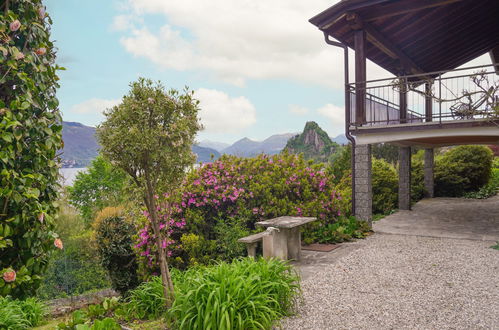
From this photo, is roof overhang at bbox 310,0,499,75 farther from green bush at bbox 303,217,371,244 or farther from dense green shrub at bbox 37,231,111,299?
dense green shrub at bbox 37,231,111,299

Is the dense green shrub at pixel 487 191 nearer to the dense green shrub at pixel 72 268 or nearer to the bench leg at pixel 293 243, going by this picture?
the bench leg at pixel 293 243

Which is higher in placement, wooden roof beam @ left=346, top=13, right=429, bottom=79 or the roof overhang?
the roof overhang

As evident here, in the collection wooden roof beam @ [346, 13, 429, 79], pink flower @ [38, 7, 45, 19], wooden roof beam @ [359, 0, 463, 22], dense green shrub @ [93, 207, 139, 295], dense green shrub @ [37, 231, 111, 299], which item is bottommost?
dense green shrub @ [37, 231, 111, 299]

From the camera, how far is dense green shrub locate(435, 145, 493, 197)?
47.2ft

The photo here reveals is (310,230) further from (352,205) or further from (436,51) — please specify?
(436,51)

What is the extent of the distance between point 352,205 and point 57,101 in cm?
654

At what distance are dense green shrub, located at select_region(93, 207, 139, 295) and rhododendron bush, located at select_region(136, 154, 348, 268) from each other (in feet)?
1.66

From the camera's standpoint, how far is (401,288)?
461 centimetres

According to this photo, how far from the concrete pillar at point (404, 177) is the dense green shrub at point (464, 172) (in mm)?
3964

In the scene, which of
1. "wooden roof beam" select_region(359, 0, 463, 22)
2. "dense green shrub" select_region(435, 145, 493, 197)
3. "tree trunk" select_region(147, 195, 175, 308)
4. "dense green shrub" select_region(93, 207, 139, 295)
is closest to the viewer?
"tree trunk" select_region(147, 195, 175, 308)

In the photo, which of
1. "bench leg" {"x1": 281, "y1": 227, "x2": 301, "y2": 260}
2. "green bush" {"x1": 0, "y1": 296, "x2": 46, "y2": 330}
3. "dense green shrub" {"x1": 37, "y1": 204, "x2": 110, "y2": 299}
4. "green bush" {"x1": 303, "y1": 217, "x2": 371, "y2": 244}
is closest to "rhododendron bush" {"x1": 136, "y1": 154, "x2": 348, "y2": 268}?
"green bush" {"x1": 303, "y1": 217, "x2": 371, "y2": 244}

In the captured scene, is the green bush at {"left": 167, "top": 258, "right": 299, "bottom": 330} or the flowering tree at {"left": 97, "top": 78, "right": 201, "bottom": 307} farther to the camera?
the flowering tree at {"left": 97, "top": 78, "right": 201, "bottom": 307}

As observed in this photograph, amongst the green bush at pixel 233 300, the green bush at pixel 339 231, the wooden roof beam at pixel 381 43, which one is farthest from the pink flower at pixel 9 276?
the wooden roof beam at pixel 381 43

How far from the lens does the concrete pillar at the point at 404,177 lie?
1123cm
